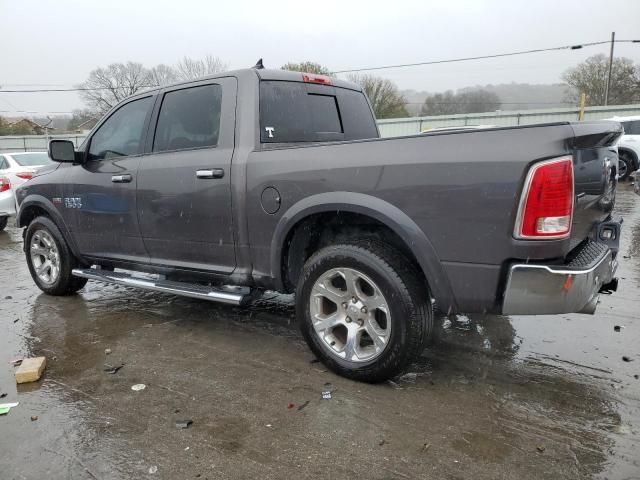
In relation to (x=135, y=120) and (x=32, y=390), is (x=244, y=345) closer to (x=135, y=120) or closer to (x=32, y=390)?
(x=32, y=390)

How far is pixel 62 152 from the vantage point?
14.4 feet

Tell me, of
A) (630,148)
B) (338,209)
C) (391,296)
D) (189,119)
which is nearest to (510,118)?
(630,148)

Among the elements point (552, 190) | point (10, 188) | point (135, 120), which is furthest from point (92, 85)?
point (552, 190)

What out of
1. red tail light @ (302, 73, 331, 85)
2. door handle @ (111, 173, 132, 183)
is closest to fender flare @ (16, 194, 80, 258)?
door handle @ (111, 173, 132, 183)

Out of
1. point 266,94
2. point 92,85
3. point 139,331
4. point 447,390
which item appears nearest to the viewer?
point 447,390

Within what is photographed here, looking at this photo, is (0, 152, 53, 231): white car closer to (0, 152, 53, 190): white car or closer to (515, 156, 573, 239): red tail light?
(0, 152, 53, 190): white car

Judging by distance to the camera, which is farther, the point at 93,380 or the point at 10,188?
the point at 10,188

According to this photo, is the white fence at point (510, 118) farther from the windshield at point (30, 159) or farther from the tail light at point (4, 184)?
the tail light at point (4, 184)

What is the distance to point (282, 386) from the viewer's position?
303 centimetres

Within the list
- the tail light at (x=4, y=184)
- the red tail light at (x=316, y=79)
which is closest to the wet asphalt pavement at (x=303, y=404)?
the red tail light at (x=316, y=79)

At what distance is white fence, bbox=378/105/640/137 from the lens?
22237 millimetres

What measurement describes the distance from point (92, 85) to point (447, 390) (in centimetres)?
5526

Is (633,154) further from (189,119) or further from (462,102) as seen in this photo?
(462,102)

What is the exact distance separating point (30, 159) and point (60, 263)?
8.12 meters
